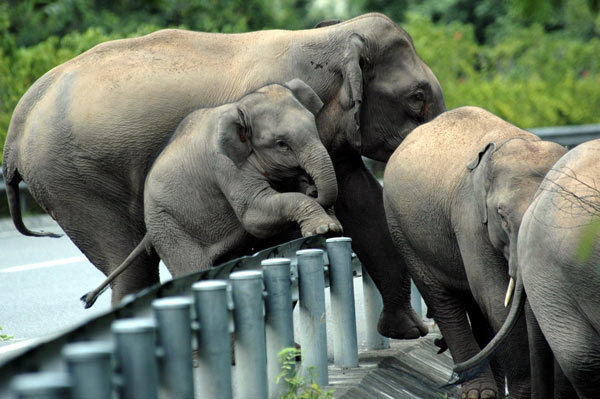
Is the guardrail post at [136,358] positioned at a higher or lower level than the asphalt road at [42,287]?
higher

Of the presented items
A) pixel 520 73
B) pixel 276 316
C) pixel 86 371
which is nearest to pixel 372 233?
pixel 276 316

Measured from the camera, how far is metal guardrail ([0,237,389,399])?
9.16 ft

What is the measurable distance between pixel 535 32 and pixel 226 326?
67.9 feet

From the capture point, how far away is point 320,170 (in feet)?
19.3

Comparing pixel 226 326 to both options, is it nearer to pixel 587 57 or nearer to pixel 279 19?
pixel 587 57

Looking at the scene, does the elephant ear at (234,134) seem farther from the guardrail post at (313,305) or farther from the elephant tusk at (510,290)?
the elephant tusk at (510,290)

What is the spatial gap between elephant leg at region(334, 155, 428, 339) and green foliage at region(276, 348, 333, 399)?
2.07 meters

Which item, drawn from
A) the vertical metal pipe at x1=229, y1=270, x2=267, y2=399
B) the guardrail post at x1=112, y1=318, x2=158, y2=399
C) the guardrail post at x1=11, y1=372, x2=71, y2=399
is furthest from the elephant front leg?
the guardrail post at x1=11, y1=372, x2=71, y2=399

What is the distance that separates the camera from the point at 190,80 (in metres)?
6.60

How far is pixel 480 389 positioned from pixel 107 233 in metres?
2.31

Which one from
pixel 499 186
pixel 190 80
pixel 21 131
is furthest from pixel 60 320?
pixel 499 186

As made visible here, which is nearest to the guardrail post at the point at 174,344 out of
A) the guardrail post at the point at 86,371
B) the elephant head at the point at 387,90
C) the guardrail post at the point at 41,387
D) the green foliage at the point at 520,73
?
the guardrail post at the point at 86,371

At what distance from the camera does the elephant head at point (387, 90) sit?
6959mm

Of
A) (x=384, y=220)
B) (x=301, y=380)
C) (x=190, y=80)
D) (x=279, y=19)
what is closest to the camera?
(x=301, y=380)
